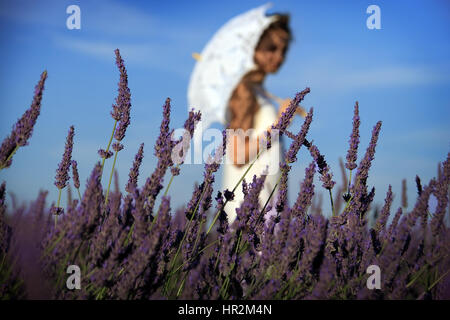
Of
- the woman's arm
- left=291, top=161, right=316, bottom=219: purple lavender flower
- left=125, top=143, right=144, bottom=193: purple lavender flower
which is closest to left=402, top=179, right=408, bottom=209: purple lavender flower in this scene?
left=291, top=161, right=316, bottom=219: purple lavender flower

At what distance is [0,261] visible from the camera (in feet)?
4.83

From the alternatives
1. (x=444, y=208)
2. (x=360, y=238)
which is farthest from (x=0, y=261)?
(x=444, y=208)

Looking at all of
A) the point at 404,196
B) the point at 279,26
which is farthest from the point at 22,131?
the point at 279,26

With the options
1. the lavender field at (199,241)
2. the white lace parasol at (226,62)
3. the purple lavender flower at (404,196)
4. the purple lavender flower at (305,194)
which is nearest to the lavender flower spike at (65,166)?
the lavender field at (199,241)

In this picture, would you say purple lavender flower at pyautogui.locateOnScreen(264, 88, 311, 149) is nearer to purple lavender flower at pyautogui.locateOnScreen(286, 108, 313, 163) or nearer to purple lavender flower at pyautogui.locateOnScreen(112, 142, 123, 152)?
purple lavender flower at pyautogui.locateOnScreen(286, 108, 313, 163)

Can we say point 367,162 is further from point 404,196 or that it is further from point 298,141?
point 404,196

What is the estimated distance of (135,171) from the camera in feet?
5.69

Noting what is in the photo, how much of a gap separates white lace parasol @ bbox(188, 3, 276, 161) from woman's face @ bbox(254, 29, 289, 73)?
284 millimetres

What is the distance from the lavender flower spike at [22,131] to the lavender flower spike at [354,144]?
3.70ft

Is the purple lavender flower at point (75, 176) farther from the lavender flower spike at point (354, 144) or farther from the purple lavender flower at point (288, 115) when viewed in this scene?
the lavender flower spike at point (354, 144)
